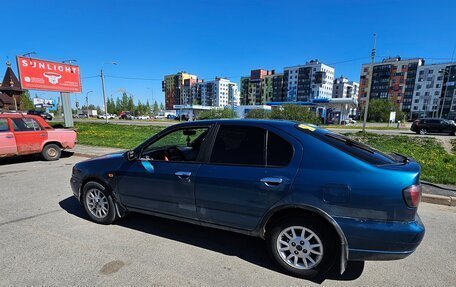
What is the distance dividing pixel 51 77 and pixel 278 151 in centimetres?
2343

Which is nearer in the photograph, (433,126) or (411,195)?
(411,195)

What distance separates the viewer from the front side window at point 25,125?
8.12 metres

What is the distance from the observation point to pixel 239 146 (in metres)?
2.98

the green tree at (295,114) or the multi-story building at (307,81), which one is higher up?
the multi-story building at (307,81)

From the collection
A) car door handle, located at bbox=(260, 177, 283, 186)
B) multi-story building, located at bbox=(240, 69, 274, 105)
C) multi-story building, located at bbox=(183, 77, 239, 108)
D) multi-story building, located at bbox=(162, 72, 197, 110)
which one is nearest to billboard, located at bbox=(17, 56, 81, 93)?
car door handle, located at bbox=(260, 177, 283, 186)

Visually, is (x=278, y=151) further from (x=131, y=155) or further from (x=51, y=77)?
(x=51, y=77)

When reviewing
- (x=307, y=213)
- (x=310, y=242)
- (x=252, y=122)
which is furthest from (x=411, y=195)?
(x=252, y=122)

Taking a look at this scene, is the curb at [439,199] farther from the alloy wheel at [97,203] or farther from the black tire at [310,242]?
the alloy wheel at [97,203]

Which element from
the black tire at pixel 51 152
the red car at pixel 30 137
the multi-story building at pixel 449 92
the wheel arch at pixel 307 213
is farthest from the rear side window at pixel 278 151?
the multi-story building at pixel 449 92

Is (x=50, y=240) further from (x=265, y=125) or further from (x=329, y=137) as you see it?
(x=329, y=137)

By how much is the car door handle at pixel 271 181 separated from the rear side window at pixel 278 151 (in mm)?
168

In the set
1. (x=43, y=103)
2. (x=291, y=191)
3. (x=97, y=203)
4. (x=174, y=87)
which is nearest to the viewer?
(x=291, y=191)

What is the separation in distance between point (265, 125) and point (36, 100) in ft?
354

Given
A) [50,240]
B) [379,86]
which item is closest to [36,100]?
[50,240]
